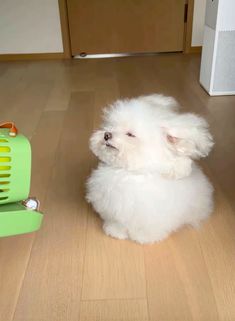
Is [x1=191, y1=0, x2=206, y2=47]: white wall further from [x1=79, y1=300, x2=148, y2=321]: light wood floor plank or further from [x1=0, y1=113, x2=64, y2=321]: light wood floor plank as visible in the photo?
[x1=79, y1=300, x2=148, y2=321]: light wood floor plank

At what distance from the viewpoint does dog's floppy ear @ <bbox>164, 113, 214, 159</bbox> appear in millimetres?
921

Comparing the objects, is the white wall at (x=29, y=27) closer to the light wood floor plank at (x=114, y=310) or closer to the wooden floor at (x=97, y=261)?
the wooden floor at (x=97, y=261)

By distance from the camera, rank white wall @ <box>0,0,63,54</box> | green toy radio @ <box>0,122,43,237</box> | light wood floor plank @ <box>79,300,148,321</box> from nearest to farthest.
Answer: green toy radio @ <box>0,122,43,237</box> → light wood floor plank @ <box>79,300,148,321</box> → white wall @ <box>0,0,63,54</box>

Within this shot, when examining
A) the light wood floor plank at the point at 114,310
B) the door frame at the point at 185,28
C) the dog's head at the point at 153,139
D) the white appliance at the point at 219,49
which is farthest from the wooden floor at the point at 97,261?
the door frame at the point at 185,28

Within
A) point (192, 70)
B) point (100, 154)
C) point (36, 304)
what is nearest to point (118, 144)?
point (100, 154)

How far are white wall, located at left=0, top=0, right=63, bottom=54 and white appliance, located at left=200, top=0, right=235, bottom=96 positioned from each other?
5.18 feet

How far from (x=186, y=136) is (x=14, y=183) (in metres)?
0.46

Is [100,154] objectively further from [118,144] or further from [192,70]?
[192,70]

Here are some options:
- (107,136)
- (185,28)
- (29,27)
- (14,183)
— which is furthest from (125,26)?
(14,183)

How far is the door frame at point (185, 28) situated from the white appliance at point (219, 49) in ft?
3.30

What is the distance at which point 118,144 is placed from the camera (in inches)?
36.6

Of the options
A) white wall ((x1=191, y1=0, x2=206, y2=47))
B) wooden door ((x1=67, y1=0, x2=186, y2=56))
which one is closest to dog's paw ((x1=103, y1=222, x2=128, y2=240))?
wooden door ((x1=67, y1=0, x2=186, y2=56))

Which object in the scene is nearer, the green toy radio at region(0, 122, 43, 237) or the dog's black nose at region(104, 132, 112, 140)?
the green toy radio at region(0, 122, 43, 237)

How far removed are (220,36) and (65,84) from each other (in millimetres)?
1186
